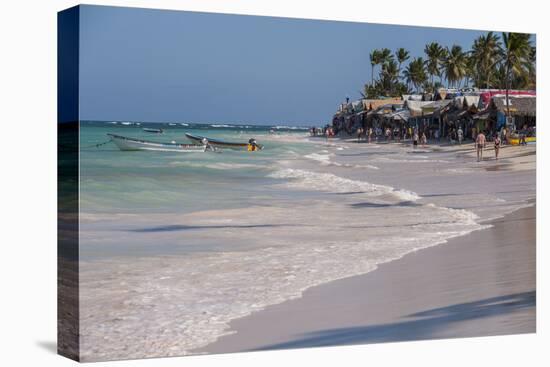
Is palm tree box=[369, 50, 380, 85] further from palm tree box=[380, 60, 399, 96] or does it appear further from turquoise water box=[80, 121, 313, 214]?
turquoise water box=[80, 121, 313, 214]

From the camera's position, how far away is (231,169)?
10227 mm

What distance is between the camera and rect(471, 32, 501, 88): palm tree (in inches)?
454

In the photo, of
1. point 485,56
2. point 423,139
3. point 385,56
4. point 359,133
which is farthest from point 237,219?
point 485,56

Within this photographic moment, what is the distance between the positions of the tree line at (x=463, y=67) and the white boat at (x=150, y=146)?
214 centimetres

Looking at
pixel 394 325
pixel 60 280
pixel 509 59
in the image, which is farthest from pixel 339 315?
pixel 509 59

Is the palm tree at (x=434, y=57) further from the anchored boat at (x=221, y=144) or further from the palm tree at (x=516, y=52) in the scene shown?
the anchored boat at (x=221, y=144)

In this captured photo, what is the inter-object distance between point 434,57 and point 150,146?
11.8 feet

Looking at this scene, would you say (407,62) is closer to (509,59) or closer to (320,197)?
(509,59)

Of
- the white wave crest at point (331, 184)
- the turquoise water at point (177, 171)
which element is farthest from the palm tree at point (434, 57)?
the turquoise water at point (177, 171)

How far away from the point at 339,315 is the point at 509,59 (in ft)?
12.7

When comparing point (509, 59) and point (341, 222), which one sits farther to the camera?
point (509, 59)

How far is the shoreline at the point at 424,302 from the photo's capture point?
979cm

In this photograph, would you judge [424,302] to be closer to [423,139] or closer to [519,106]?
[423,139]

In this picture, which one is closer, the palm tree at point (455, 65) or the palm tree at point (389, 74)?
the palm tree at point (389, 74)
